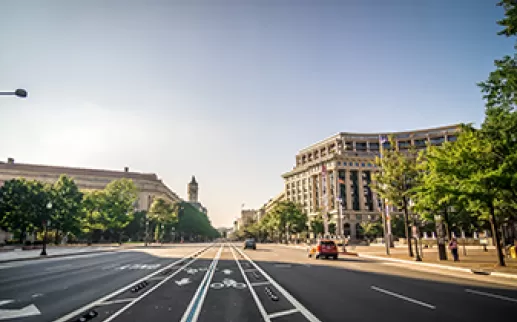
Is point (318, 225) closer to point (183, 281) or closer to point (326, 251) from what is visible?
point (326, 251)

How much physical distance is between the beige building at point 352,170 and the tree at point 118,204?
6219 centimetres

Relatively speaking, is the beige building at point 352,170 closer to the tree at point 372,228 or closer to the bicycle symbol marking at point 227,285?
the tree at point 372,228

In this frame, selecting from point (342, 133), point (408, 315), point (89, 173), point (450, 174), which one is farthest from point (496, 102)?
point (89, 173)

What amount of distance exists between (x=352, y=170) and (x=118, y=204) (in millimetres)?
83724

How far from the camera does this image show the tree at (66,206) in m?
53.4

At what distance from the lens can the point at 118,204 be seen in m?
64.2

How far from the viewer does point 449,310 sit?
864 centimetres

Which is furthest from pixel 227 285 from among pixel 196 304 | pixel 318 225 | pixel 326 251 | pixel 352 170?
pixel 352 170

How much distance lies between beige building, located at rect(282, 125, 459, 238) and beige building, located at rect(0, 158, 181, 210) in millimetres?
66453

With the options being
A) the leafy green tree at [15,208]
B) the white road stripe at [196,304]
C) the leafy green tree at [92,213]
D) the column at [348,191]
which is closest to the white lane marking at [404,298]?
the white road stripe at [196,304]

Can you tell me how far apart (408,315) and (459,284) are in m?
7.78

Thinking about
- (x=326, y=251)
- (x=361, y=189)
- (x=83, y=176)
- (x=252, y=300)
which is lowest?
(x=326, y=251)

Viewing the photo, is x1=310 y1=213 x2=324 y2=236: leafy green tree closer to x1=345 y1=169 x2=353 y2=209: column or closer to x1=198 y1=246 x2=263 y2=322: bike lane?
x1=345 y1=169 x2=353 y2=209: column

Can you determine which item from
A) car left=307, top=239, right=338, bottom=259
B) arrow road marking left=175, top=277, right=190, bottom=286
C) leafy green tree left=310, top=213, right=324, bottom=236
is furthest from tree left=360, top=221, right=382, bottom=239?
arrow road marking left=175, top=277, right=190, bottom=286
